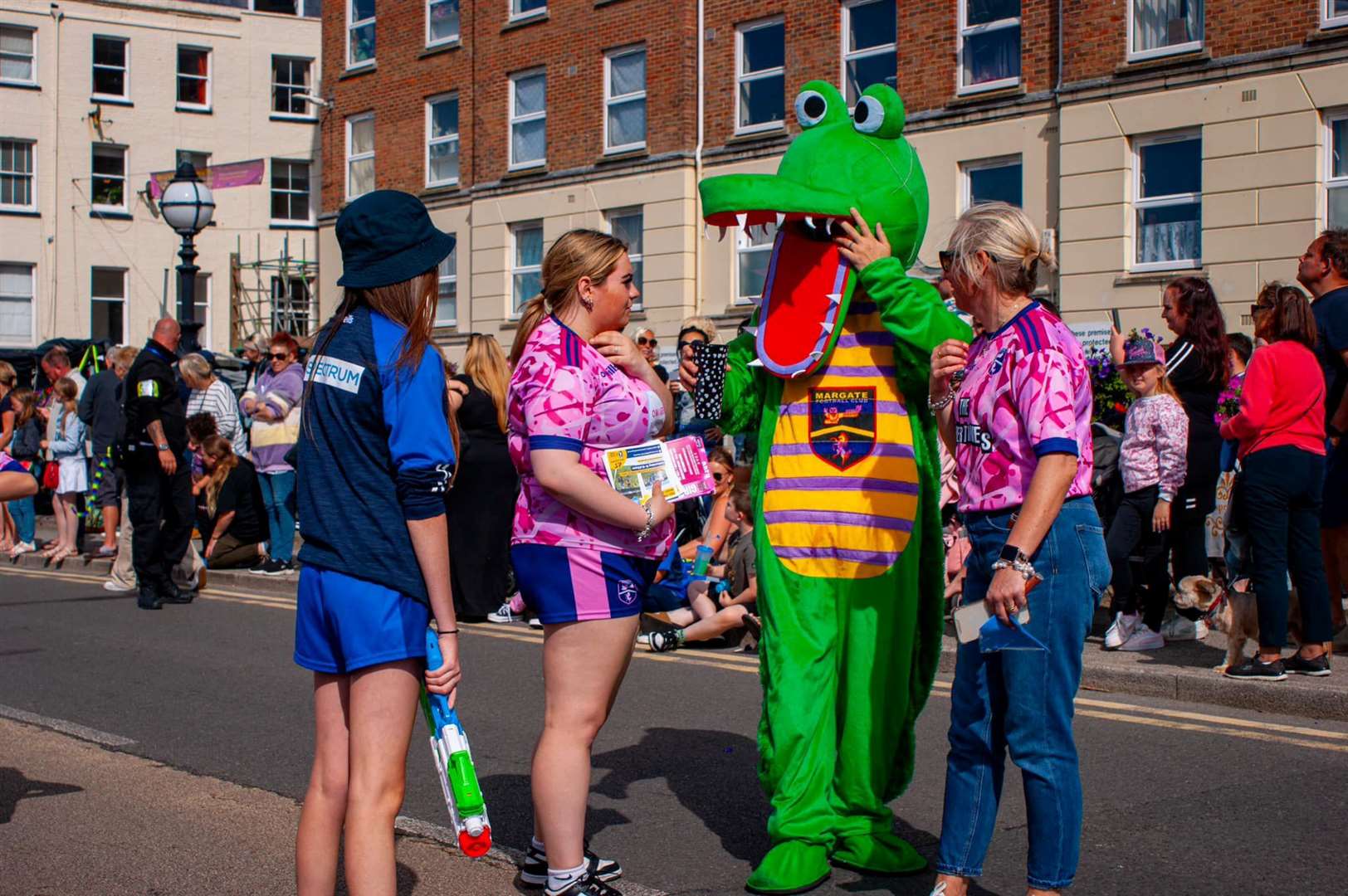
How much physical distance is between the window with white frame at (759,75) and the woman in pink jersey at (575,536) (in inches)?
755

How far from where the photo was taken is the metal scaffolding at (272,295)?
37594mm

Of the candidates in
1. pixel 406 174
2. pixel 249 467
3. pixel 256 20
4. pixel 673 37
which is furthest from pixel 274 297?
pixel 249 467

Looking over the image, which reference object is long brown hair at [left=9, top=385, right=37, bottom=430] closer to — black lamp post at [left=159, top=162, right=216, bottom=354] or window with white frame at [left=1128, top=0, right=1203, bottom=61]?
black lamp post at [left=159, top=162, right=216, bottom=354]

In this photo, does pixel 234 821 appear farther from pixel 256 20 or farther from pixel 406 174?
pixel 256 20

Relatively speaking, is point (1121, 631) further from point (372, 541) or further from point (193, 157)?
point (193, 157)

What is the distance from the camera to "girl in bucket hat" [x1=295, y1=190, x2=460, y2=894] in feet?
11.7

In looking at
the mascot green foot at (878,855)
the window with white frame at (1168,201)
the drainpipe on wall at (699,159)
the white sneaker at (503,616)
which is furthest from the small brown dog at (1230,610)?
the drainpipe on wall at (699,159)

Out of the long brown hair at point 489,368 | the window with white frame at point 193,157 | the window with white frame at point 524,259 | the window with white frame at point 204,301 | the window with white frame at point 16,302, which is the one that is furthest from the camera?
the window with white frame at point 204,301

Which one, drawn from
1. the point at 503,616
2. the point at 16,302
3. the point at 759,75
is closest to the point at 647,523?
the point at 503,616

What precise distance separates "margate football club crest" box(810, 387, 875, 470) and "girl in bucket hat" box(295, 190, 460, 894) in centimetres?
148

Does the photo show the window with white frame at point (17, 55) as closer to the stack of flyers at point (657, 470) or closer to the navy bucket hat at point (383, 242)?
the stack of flyers at point (657, 470)

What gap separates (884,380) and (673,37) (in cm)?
2040

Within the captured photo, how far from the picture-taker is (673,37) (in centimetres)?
2412

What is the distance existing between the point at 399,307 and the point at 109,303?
39.2 m
